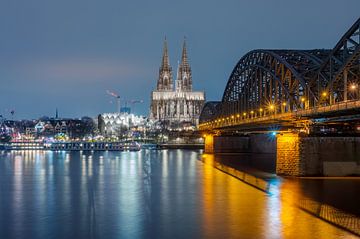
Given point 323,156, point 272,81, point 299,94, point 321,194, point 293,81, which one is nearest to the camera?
point 321,194

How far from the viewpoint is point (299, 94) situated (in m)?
78.4

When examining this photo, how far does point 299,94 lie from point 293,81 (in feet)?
17.5

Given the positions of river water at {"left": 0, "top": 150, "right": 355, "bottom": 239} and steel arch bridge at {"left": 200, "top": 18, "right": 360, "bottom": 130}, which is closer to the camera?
river water at {"left": 0, "top": 150, "right": 355, "bottom": 239}

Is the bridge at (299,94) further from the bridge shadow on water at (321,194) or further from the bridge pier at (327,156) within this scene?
the bridge shadow on water at (321,194)

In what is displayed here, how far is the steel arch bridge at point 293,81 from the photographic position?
58184 millimetres

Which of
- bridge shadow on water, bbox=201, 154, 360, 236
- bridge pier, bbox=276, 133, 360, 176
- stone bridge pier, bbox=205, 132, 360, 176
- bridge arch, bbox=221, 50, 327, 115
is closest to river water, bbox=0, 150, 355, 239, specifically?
bridge shadow on water, bbox=201, 154, 360, 236

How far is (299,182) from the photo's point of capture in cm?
5403

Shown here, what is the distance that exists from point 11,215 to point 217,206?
13011mm

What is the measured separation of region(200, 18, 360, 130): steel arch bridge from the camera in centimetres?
5818

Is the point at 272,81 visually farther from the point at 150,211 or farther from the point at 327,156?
the point at 150,211

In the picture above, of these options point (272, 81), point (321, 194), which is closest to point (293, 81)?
point (272, 81)

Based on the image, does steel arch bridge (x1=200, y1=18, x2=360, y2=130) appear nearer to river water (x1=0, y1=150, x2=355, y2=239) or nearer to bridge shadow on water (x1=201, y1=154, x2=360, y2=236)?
bridge shadow on water (x1=201, y1=154, x2=360, y2=236)

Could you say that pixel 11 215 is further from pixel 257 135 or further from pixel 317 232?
pixel 257 135

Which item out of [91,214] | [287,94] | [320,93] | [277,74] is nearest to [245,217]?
[91,214]
